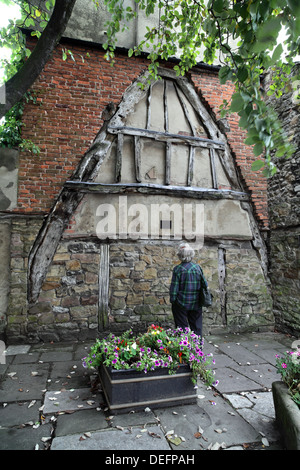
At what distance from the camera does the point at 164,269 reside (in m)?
5.82

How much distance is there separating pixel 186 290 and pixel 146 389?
1611 millimetres

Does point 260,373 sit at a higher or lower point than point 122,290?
lower

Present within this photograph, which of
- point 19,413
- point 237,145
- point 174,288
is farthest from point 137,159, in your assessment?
point 19,413

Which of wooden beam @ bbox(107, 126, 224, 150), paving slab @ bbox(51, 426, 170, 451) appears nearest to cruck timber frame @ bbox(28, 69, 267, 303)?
wooden beam @ bbox(107, 126, 224, 150)

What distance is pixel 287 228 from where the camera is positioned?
609 cm

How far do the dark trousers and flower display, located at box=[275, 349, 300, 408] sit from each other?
1.54 meters

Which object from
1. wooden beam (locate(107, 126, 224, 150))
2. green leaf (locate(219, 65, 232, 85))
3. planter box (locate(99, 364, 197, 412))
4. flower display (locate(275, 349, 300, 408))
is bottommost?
planter box (locate(99, 364, 197, 412))

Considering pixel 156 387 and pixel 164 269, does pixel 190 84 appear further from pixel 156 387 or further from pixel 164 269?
pixel 156 387

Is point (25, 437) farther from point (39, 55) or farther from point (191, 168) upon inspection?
point (191, 168)

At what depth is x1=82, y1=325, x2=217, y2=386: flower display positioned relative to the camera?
291cm

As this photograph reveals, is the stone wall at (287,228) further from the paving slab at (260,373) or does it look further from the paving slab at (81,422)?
the paving slab at (81,422)

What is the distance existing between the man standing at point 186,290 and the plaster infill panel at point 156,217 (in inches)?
64.0

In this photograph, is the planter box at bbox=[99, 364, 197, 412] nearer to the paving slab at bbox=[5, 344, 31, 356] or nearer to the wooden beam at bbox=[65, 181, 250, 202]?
the paving slab at bbox=[5, 344, 31, 356]

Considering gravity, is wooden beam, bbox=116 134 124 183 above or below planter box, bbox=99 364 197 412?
above
